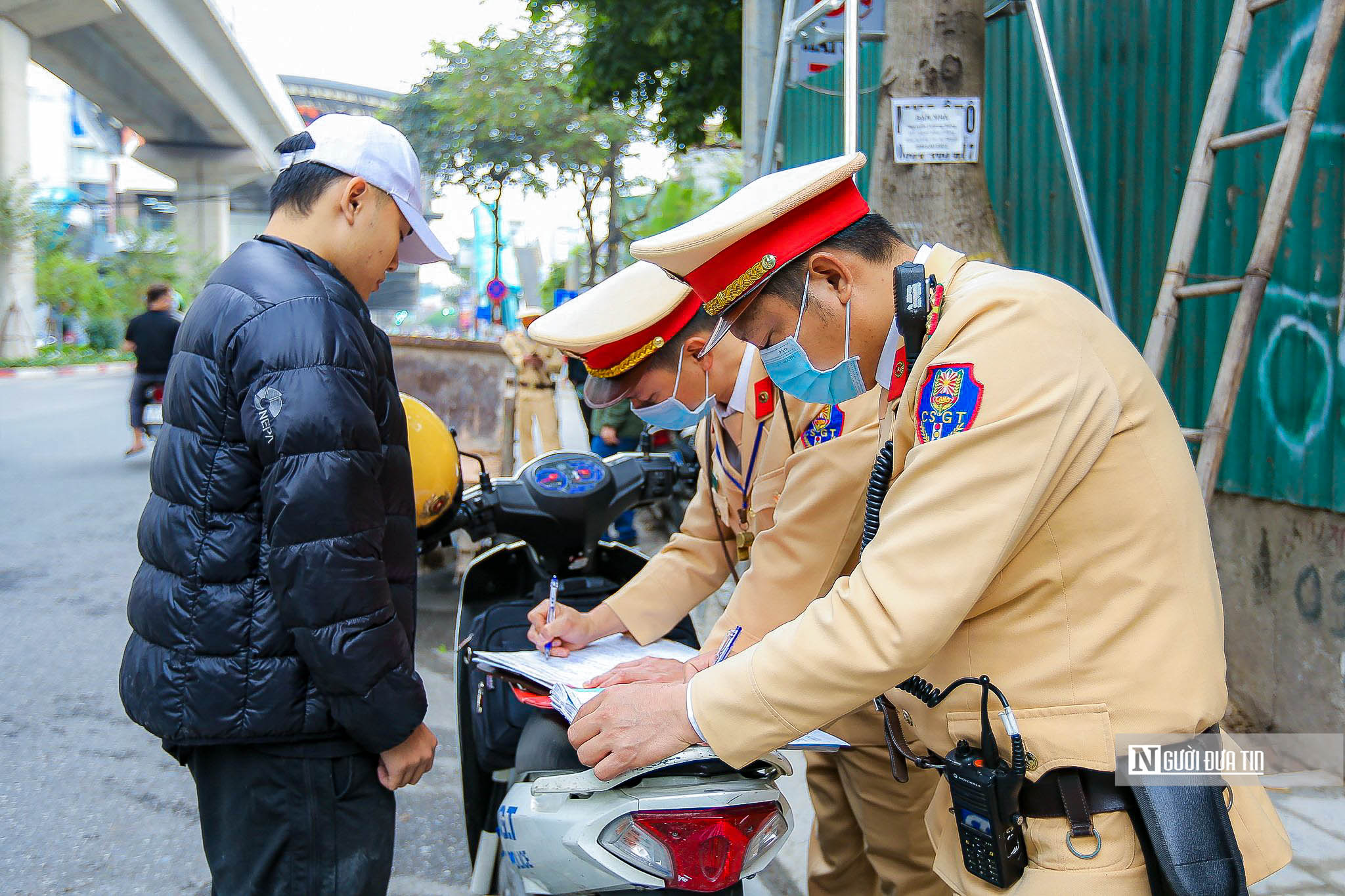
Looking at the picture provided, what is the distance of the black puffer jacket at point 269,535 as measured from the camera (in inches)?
69.8

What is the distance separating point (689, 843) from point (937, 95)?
2812mm

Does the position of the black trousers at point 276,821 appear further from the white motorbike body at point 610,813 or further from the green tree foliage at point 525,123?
the green tree foliage at point 525,123

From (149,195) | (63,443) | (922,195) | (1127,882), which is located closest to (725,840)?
(1127,882)

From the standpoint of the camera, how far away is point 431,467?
290 centimetres

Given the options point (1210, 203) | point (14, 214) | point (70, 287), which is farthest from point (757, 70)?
point (70, 287)

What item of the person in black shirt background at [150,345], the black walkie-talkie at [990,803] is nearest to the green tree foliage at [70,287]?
the person in black shirt background at [150,345]

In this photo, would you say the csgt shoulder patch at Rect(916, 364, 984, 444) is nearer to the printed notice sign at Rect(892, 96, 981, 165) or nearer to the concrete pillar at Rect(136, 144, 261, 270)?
the printed notice sign at Rect(892, 96, 981, 165)

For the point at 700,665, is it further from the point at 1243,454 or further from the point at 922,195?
the point at 1243,454

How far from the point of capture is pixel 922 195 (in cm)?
372

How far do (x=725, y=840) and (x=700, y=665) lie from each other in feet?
1.15

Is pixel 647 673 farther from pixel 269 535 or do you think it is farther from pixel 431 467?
pixel 431 467

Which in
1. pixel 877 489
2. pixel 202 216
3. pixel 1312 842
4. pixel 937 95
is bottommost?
pixel 1312 842

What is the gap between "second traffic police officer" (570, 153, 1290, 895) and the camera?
1272 mm

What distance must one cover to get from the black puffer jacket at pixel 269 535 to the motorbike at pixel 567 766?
0.33 meters
